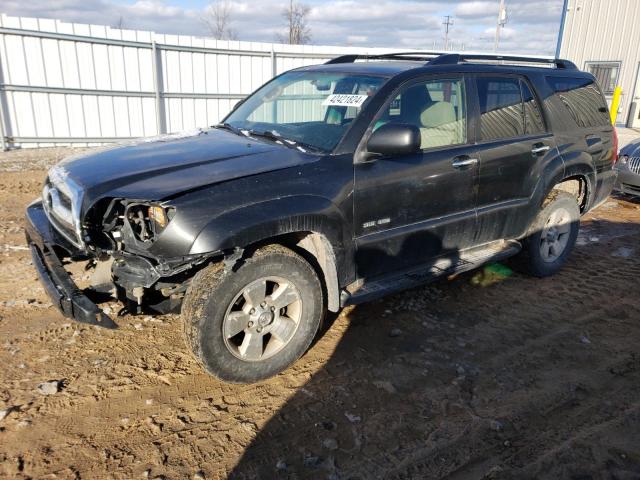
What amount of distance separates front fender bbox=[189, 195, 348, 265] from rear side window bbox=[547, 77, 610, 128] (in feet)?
9.90

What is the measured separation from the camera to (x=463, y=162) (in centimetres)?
404

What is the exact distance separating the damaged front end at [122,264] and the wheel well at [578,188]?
3.96m

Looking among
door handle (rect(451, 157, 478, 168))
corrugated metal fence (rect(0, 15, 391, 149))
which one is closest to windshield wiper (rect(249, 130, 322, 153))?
door handle (rect(451, 157, 478, 168))

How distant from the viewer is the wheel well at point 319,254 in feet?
11.1

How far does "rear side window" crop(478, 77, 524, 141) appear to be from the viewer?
4.28 metres

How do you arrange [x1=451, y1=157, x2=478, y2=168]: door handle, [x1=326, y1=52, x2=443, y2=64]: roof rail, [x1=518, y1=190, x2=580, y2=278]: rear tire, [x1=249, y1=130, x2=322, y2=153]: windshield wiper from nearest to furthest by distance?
[x1=249, y1=130, x2=322, y2=153]: windshield wiper → [x1=451, y1=157, x2=478, y2=168]: door handle → [x1=326, y1=52, x2=443, y2=64]: roof rail → [x1=518, y1=190, x2=580, y2=278]: rear tire

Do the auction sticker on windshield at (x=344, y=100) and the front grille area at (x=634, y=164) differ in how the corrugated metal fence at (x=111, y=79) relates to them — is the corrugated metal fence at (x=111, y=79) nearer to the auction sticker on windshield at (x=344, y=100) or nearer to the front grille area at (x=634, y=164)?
the front grille area at (x=634, y=164)

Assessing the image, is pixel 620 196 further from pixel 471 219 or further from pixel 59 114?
pixel 59 114

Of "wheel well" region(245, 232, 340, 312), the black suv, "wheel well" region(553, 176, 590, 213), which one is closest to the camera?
the black suv

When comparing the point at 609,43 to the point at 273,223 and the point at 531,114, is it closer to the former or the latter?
the point at 531,114

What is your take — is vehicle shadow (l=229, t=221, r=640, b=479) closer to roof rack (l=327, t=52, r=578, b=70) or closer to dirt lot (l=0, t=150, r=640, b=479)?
dirt lot (l=0, t=150, r=640, b=479)

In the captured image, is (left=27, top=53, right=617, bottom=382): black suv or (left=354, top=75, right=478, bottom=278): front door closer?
(left=27, top=53, right=617, bottom=382): black suv

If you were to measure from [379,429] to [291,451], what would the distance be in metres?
0.53

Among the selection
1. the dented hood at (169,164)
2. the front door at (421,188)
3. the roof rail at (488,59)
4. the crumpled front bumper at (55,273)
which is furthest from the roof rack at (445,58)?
the crumpled front bumper at (55,273)
